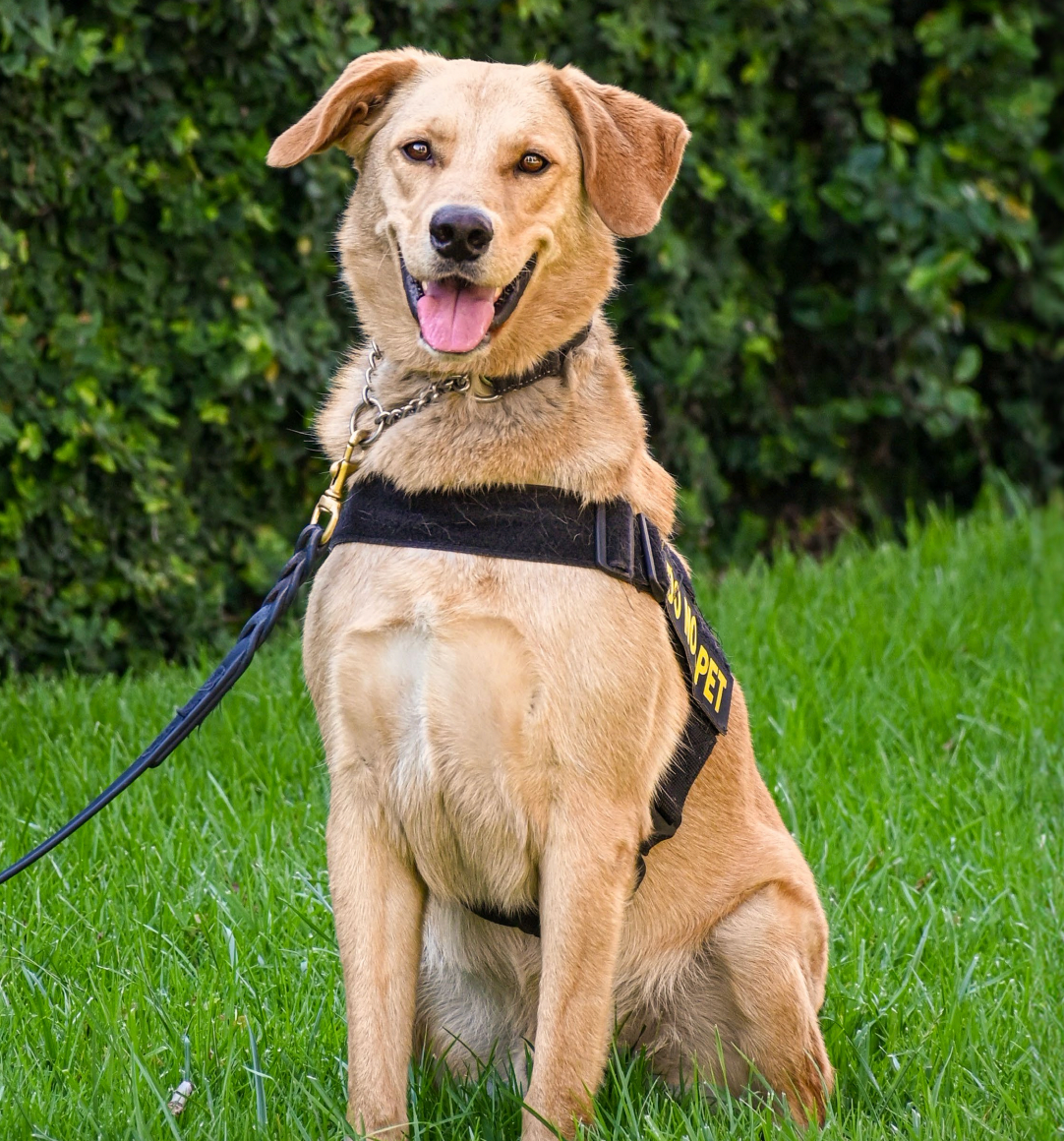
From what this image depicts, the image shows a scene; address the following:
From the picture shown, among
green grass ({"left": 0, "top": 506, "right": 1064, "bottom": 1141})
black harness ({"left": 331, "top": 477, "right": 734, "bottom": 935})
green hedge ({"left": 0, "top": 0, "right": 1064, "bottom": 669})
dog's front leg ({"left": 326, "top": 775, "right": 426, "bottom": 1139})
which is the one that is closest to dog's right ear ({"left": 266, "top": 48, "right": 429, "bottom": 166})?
black harness ({"left": 331, "top": 477, "right": 734, "bottom": 935})

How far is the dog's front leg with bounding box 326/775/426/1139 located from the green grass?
4.9 inches

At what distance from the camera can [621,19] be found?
207 inches

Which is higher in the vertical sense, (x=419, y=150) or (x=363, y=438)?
(x=419, y=150)

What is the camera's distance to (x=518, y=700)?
2266 millimetres

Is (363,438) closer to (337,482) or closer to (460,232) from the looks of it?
(337,482)

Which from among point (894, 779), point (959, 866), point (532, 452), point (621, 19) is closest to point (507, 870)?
point (532, 452)

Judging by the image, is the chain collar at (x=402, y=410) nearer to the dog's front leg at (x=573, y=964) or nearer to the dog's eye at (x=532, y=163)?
the dog's eye at (x=532, y=163)

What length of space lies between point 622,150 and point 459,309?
1.44ft

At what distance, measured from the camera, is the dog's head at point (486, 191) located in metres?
Answer: 2.45

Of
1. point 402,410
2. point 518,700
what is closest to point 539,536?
point 518,700

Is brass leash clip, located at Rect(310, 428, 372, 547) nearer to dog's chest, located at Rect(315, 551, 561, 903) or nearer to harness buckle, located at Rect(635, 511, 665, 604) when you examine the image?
dog's chest, located at Rect(315, 551, 561, 903)

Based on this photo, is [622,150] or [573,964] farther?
[622,150]

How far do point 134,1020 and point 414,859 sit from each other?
0.63 meters

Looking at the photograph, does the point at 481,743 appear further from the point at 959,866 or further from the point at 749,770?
the point at 959,866
